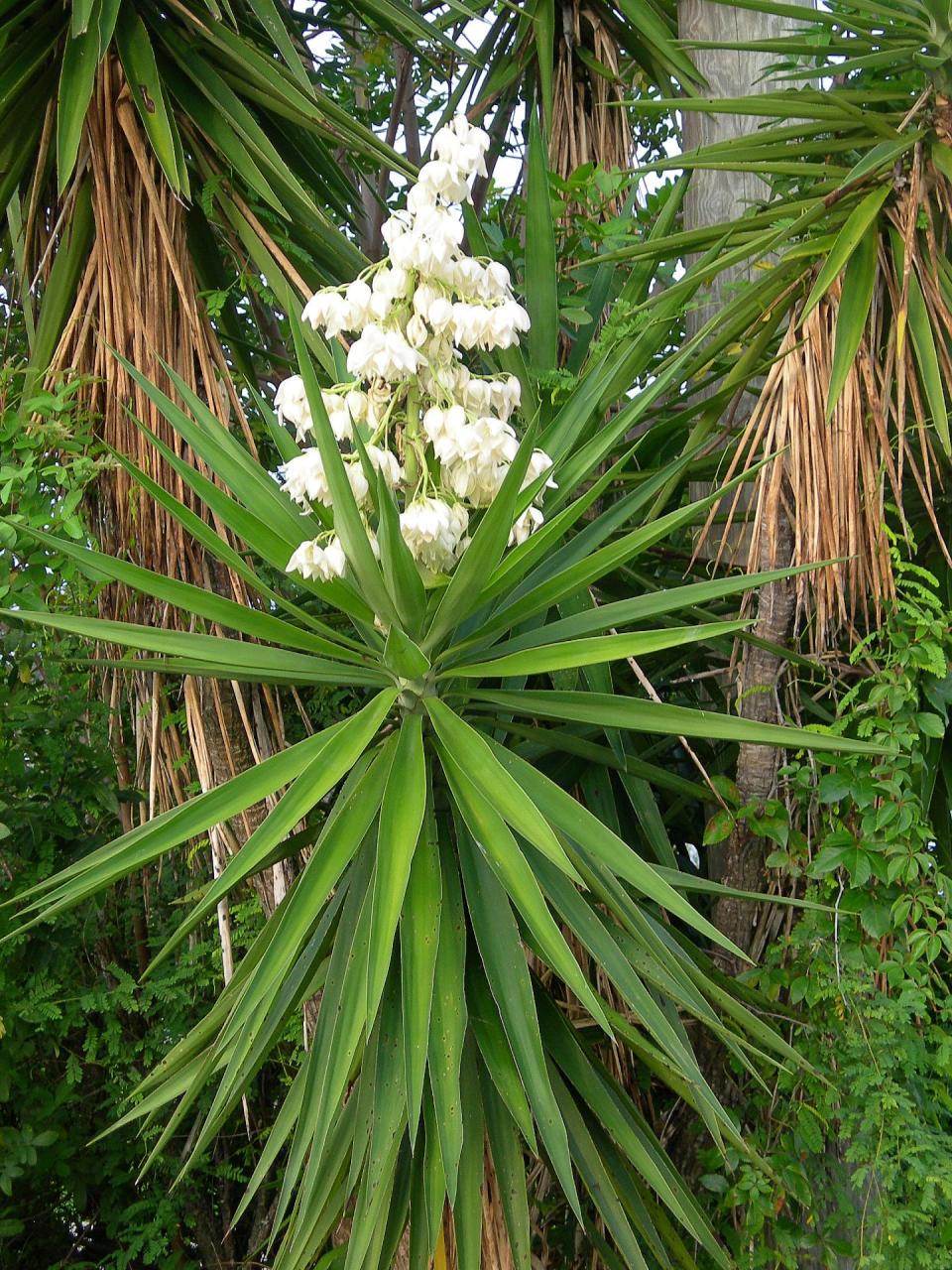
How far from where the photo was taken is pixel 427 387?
1615 millimetres

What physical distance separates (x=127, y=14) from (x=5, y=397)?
0.69 meters

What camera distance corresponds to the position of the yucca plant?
146 centimetres

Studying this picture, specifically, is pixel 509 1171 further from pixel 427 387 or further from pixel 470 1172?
pixel 427 387

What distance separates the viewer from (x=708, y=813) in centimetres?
254

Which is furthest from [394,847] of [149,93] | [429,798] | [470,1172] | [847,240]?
[149,93]

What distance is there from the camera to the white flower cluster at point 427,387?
Result: 1550 mm

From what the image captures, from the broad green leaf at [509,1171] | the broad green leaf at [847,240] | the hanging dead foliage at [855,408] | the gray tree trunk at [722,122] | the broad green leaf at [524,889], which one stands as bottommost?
the broad green leaf at [509,1171]

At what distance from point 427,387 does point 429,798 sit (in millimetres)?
535

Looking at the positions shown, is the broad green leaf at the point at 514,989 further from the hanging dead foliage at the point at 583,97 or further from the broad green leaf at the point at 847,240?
the hanging dead foliage at the point at 583,97

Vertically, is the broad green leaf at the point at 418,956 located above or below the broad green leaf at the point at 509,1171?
above

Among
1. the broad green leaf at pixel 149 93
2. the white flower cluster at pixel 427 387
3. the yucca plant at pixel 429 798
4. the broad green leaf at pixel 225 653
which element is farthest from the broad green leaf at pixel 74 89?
the broad green leaf at pixel 225 653

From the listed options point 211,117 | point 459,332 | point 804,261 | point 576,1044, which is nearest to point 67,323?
point 211,117

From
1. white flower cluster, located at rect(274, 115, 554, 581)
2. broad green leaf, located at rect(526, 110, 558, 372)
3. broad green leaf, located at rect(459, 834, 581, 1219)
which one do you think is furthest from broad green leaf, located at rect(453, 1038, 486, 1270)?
broad green leaf, located at rect(526, 110, 558, 372)

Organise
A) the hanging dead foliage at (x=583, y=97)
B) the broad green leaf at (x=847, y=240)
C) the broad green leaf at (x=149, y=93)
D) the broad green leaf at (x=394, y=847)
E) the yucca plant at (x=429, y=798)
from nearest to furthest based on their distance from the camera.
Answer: the broad green leaf at (x=394, y=847), the yucca plant at (x=429, y=798), the broad green leaf at (x=847, y=240), the broad green leaf at (x=149, y=93), the hanging dead foliage at (x=583, y=97)
